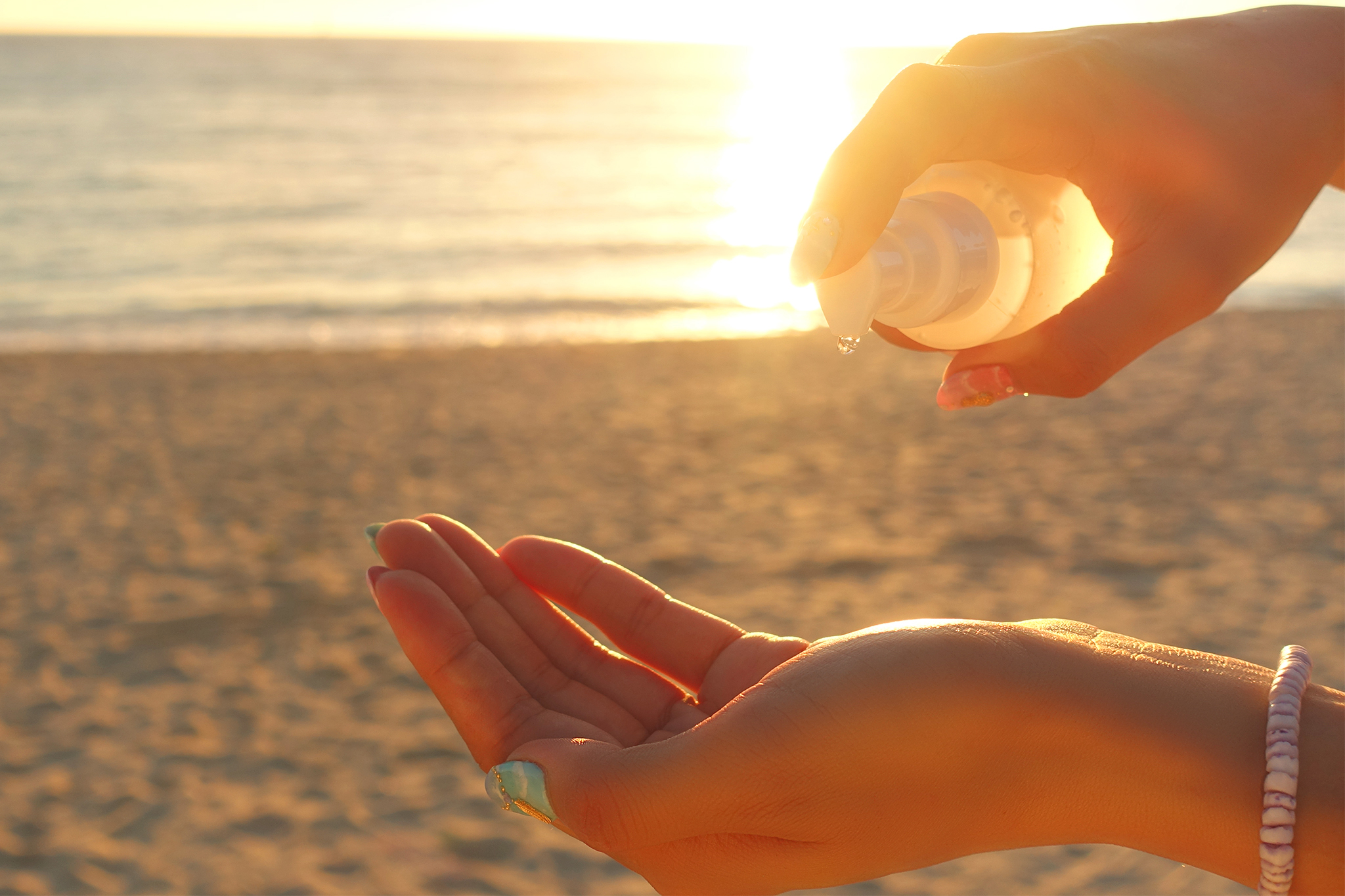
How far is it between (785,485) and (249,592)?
128 inches

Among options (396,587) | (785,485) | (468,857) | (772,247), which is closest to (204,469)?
(785,485)

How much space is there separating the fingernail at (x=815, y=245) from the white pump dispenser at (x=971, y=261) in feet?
0.33

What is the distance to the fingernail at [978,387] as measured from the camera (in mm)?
1517

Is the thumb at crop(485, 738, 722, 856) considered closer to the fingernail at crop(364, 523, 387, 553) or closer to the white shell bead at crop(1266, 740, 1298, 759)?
the fingernail at crop(364, 523, 387, 553)

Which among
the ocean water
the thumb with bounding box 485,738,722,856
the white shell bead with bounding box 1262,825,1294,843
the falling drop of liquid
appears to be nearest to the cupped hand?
the thumb with bounding box 485,738,722,856

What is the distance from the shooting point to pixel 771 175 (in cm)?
3092

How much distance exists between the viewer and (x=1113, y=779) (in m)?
1.50

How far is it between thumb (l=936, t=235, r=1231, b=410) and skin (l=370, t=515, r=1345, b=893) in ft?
1.25

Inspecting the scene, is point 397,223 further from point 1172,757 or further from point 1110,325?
point 1172,757

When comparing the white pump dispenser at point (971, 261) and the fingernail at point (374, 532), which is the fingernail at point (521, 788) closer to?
the fingernail at point (374, 532)

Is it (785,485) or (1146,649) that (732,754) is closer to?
(1146,649)

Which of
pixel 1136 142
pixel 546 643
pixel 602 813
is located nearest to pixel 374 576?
pixel 546 643

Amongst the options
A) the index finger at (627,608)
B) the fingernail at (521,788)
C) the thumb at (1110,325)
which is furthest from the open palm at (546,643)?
the thumb at (1110,325)

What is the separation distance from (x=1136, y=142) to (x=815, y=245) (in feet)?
1.88
